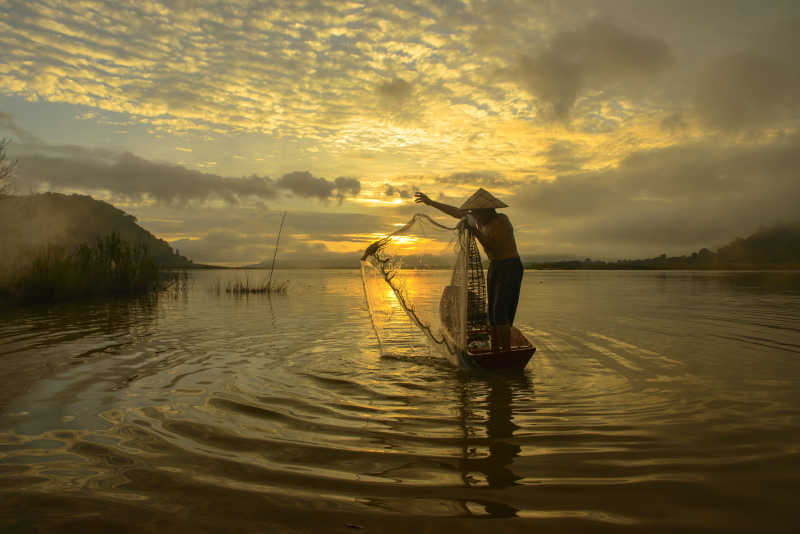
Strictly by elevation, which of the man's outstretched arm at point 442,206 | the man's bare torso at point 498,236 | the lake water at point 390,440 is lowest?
the lake water at point 390,440

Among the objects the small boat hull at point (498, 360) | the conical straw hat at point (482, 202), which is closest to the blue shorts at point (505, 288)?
the small boat hull at point (498, 360)

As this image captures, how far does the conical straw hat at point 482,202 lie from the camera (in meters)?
6.96

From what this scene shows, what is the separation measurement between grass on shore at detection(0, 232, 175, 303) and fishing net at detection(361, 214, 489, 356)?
16.5m

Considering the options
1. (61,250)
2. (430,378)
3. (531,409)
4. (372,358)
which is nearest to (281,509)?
(531,409)

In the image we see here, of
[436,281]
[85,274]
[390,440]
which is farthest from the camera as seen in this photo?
[85,274]

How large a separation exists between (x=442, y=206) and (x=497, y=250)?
116 centimetres

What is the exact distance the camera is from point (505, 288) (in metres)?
7.16

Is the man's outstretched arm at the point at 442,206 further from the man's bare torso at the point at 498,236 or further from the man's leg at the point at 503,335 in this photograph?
the man's leg at the point at 503,335

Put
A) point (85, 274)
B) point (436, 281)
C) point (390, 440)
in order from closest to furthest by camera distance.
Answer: point (390, 440)
point (436, 281)
point (85, 274)

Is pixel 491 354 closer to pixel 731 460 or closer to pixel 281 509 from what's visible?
pixel 731 460

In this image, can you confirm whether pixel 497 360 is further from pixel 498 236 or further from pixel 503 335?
pixel 498 236

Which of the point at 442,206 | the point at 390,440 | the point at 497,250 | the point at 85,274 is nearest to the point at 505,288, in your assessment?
the point at 497,250

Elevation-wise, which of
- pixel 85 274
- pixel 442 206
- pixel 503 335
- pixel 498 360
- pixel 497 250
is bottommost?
pixel 498 360

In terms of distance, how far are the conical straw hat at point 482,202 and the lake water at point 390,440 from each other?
2.74m
